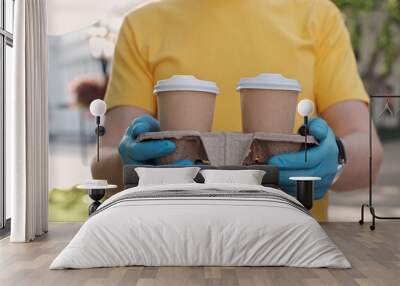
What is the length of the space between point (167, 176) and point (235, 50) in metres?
1.41

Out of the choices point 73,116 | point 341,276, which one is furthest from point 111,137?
point 341,276

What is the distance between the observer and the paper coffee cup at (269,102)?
5.38 m

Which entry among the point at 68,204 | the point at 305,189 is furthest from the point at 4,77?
the point at 305,189

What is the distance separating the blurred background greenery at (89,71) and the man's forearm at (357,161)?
18 cm

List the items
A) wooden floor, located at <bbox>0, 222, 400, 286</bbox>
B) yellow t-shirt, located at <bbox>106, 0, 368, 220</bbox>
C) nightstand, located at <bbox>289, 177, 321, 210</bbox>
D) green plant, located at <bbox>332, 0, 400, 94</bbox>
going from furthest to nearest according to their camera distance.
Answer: green plant, located at <bbox>332, 0, 400, 94</bbox> < yellow t-shirt, located at <bbox>106, 0, 368, 220</bbox> < nightstand, located at <bbox>289, 177, 321, 210</bbox> < wooden floor, located at <bbox>0, 222, 400, 286</bbox>

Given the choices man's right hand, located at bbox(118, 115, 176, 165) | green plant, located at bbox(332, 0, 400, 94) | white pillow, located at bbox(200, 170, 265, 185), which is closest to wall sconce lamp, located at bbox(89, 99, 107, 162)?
man's right hand, located at bbox(118, 115, 176, 165)

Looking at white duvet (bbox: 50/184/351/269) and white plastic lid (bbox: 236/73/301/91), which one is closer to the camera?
white duvet (bbox: 50/184/351/269)

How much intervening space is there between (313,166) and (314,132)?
0.29m

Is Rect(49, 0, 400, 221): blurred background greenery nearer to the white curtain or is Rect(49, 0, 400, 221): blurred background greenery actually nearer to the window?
the window

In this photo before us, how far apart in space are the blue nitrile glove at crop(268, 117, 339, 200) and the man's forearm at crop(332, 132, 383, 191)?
0.35 metres

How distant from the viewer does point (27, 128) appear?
17.5ft

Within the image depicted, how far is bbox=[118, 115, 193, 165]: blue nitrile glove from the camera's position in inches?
220

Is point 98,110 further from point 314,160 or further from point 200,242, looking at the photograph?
point 200,242

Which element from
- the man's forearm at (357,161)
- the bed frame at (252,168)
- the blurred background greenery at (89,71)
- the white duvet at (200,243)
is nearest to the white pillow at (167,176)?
the bed frame at (252,168)
